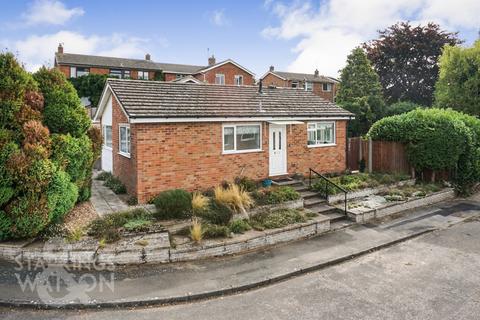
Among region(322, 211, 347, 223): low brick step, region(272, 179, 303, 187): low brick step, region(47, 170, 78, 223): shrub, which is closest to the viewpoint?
region(47, 170, 78, 223): shrub

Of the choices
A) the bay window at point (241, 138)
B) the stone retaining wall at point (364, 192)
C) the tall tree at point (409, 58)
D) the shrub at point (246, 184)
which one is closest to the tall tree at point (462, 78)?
the stone retaining wall at point (364, 192)

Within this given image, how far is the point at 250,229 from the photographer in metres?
10.0

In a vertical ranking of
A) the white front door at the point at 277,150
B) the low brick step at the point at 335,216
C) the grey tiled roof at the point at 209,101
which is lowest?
the low brick step at the point at 335,216

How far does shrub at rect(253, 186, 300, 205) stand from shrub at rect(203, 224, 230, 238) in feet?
7.65

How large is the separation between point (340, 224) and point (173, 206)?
545cm

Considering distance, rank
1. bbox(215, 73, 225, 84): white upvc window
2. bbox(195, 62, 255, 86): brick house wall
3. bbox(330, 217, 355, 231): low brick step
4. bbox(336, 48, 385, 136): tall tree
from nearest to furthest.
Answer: bbox(330, 217, 355, 231): low brick step
bbox(336, 48, 385, 136): tall tree
bbox(195, 62, 255, 86): brick house wall
bbox(215, 73, 225, 84): white upvc window

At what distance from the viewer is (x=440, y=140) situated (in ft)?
49.7

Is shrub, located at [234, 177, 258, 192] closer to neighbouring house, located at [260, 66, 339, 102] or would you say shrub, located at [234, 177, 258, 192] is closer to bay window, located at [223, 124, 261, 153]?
bay window, located at [223, 124, 261, 153]

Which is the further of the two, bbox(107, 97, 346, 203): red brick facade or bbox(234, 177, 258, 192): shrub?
bbox(234, 177, 258, 192): shrub

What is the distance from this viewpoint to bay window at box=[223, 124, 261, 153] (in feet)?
43.2

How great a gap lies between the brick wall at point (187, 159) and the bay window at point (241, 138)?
0.71 ft

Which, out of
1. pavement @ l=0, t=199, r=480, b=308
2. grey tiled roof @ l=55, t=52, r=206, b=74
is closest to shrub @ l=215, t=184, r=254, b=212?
pavement @ l=0, t=199, r=480, b=308

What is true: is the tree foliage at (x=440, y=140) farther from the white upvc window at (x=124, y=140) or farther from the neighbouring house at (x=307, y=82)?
the neighbouring house at (x=307, y=82)

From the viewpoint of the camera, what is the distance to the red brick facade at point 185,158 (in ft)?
37.6
